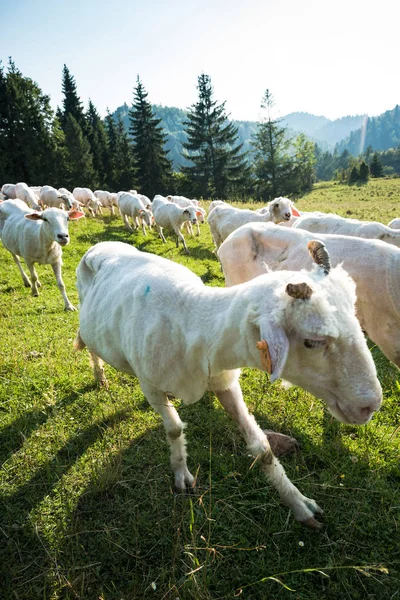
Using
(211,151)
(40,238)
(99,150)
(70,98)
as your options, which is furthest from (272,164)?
(40,238)

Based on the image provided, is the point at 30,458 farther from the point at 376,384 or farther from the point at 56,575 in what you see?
the point at 376,384

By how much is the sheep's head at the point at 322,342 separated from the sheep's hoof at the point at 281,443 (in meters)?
1.29

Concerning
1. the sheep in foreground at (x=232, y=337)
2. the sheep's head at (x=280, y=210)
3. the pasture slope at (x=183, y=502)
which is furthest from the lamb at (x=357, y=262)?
the sheep's head at (x=280, y=210)

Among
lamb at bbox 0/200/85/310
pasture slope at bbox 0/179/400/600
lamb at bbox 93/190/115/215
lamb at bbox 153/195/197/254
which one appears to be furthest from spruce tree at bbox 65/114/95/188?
pasture slope at bbox 0/179/400/600

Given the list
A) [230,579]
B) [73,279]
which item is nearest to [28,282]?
[73,279]

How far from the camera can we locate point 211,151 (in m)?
45.8

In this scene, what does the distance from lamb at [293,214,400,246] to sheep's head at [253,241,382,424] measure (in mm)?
3904

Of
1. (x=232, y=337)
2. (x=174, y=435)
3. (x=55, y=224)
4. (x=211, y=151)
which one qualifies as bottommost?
(x=174, y=435)

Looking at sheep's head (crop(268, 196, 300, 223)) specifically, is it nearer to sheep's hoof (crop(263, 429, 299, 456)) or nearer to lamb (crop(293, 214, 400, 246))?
lamb (crop(293, 214, 400, 246))

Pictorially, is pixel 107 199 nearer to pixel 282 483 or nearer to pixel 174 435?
pixel 174 435

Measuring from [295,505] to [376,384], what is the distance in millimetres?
1287

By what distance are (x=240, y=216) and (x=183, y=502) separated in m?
9.29

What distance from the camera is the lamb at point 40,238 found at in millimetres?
8094

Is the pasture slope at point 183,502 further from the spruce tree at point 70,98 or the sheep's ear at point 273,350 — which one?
the spruce tree at point 70,98
